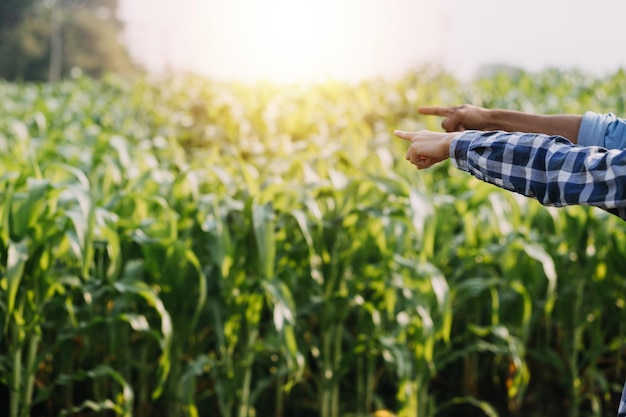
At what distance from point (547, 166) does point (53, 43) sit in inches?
1893

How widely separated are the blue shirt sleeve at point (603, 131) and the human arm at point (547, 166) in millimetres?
278

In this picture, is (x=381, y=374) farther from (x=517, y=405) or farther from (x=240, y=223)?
(x=240, y=223)

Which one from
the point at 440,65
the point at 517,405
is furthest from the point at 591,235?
the point at 440,65

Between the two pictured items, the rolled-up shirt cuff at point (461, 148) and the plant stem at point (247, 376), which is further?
the plant stem at point (247, 376)

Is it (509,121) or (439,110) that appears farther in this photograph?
(439,110)

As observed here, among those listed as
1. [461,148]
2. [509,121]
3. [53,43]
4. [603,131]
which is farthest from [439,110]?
[53,43]

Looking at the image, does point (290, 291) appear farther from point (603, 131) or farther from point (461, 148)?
point (461, 148)

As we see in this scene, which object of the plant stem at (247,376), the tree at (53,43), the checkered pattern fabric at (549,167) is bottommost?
the plant stem at (247,376)

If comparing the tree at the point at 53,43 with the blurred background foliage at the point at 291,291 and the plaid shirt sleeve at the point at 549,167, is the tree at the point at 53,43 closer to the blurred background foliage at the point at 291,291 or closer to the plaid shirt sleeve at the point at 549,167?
the blurred background foliage at the point at 291,291

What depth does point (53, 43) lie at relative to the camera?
4606 cm

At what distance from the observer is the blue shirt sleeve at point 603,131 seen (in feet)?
4.88

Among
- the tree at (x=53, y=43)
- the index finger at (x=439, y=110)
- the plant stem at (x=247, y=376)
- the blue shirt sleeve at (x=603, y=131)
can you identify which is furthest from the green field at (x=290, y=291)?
the tree at (x=53, y=43)

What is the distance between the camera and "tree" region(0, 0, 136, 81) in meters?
43.3

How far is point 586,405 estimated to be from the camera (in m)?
3.50
